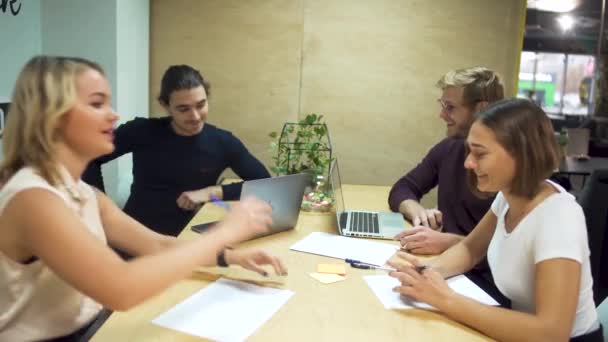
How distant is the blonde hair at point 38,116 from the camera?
3.35 ft

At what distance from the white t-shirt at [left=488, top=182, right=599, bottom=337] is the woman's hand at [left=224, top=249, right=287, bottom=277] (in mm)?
590

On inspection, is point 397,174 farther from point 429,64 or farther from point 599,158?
point 599,158

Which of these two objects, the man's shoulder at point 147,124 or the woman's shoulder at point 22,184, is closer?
the woman's shoulder at point 22,184

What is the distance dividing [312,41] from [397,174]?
1.07 metres

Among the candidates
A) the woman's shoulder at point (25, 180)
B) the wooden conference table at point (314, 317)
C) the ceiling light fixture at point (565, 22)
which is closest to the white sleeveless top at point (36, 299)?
the woman's shoulder at point (25, 180)

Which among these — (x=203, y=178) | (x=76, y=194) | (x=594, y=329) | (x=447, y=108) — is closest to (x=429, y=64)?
(x=447, y=108)

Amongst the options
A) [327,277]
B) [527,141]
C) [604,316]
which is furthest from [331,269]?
[604,316]

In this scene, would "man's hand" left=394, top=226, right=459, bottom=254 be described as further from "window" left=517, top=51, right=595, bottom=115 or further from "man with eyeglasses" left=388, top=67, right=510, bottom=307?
"window" left=517, top=51, right=595, bottom=115

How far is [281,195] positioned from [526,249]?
809 mm

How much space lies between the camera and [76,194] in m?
1.12

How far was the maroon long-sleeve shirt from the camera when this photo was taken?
205 cm

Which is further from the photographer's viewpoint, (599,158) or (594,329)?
(599,158)

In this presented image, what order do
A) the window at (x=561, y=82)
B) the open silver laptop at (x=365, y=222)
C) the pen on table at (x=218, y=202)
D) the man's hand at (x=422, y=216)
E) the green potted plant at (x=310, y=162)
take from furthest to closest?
the window at (x=561, y=82) → the green potted plant at (x=310, y=162) → the pen on table at (x=218, y=202) → the man's hand at (x=422, y=216) → the open silver laptop at (x=365, y=222)

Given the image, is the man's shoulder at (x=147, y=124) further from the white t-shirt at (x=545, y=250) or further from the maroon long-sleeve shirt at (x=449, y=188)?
the white t-shirt at (x=545, y=250)
